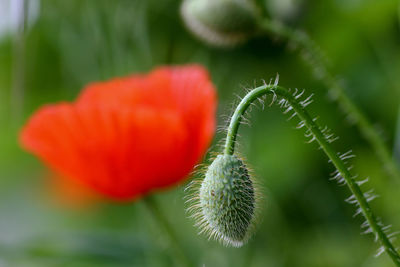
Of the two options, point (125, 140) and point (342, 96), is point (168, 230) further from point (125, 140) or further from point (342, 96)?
point (342, 96)

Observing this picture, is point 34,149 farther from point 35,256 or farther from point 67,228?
point 67,228

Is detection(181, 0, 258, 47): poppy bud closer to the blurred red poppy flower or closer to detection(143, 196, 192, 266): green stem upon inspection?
the blurred red poppy flower

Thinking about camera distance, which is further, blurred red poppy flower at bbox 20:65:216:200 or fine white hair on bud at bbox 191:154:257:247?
blurred red poppy flower at bbox 20:65:216:200

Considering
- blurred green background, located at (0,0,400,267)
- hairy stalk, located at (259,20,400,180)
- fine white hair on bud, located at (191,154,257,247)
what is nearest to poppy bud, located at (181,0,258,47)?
hairy stalk, located at (259,20,400,180)

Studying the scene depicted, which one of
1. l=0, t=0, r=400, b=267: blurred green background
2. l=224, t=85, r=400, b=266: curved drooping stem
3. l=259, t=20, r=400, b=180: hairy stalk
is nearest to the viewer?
l=224, t=85, r=400, b=266: curved drooping stem

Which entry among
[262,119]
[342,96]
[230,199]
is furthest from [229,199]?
[262,119]
